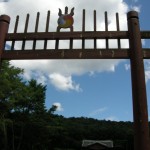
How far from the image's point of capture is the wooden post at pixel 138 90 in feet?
21.0

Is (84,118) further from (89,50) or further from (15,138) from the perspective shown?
(89,50)

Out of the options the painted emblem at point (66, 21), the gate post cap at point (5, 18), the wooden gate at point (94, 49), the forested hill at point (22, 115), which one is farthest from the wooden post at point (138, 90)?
the forested hill at point (22, 115)

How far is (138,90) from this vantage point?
6746 mm

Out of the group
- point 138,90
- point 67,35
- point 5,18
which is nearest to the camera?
point 138,90

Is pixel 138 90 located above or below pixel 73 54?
below

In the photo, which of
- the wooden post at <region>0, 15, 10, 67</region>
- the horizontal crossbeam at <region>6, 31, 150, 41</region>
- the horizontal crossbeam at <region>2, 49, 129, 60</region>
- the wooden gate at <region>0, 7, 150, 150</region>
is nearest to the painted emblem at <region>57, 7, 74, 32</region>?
the wooden gate at <region>0, 7, 150, 150</region>

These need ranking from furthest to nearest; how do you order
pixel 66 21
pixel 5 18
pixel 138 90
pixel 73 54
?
pixel 5 18, pixel 66 21, pixel 73 54, pixel 138 90

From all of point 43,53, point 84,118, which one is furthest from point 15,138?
point 84,118

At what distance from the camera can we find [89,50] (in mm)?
7453

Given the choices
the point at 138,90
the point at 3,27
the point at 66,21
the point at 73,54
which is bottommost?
the point at 138,90

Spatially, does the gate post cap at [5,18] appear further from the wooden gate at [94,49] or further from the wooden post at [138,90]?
the wooden post at [138,90]

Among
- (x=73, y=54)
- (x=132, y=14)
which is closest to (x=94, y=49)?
(x=73, y=54)

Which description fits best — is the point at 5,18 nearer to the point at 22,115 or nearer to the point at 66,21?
the point at 66,21

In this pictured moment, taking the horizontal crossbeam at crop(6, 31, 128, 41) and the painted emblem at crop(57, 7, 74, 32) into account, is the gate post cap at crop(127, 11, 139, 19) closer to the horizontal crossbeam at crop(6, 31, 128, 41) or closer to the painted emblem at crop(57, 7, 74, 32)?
the horizontal crossbeam at crop(6, 31, 128, 41)
